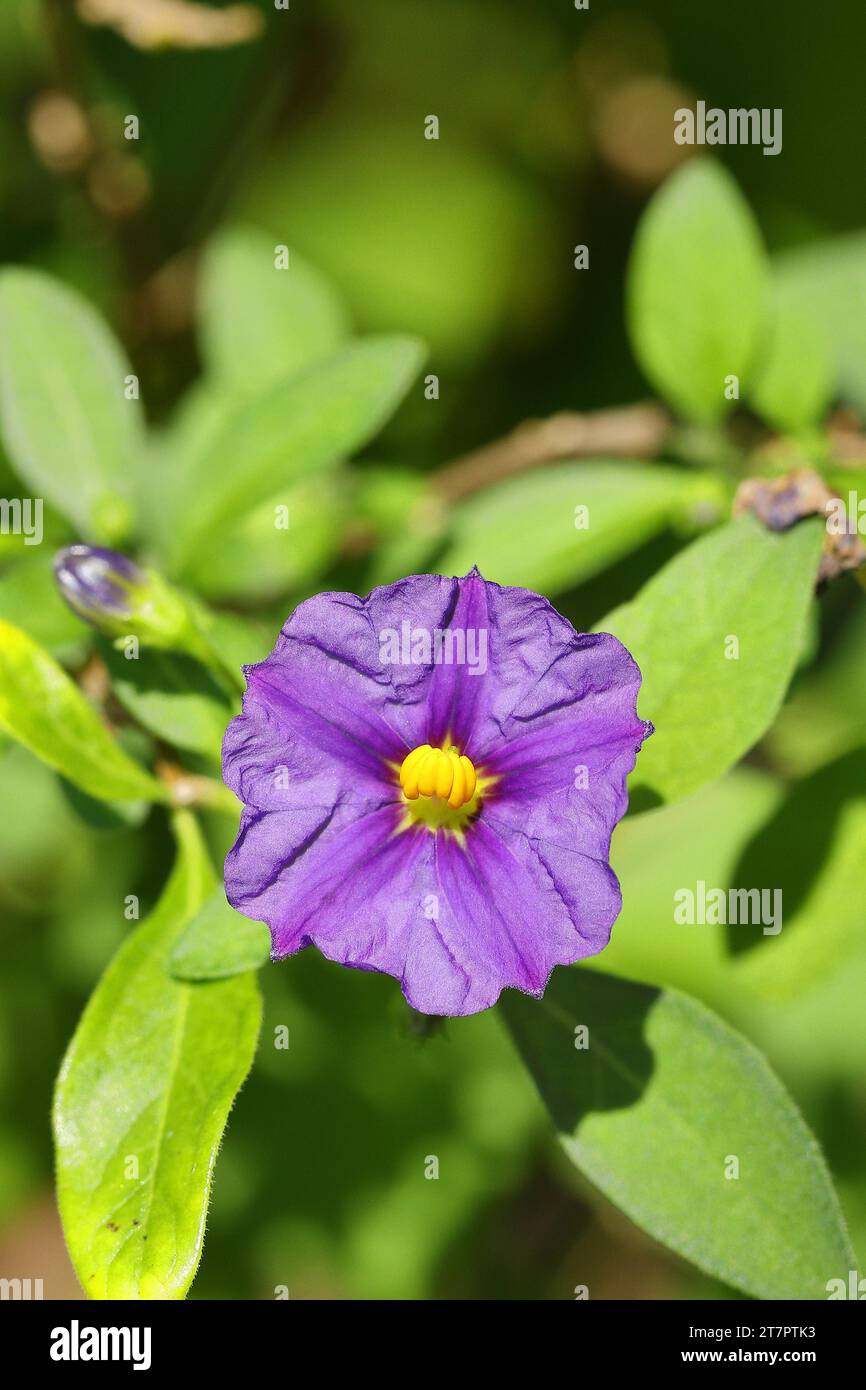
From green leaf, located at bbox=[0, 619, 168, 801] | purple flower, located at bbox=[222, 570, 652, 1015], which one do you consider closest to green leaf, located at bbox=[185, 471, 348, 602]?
green leaf, located at bbox=[0, 619, 168, 801]

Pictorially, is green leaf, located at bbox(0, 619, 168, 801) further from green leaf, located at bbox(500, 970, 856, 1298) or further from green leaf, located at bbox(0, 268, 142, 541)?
green leaf, located at bbox(500, 970, 856, 1298)

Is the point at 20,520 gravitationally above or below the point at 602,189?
below

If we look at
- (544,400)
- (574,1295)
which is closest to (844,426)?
(544,400)

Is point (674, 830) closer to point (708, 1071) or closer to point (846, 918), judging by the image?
point (846, 918)

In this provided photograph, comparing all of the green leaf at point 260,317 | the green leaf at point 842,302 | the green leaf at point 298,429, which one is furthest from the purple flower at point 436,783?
the green leaf at point 842,302
